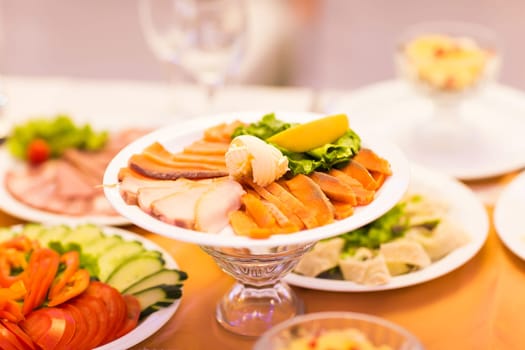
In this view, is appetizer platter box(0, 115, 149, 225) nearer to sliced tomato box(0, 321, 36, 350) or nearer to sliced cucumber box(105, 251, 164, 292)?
sliced cucumber box(105, 251, 164, 292)

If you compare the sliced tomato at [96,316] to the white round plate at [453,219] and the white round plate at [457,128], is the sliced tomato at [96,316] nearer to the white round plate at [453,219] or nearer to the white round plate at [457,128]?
the white round plate at [453,219]

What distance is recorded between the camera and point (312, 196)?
1.21 meters

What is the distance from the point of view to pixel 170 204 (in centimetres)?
119

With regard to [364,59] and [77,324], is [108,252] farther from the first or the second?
[364,59]

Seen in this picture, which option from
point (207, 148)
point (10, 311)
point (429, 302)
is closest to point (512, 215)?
point (429, 302)

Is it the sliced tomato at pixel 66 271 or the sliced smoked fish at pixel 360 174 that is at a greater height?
the sliced smoked fish at pixel 360 174

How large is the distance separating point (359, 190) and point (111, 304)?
1.41ft

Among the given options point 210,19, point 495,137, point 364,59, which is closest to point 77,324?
point 210,19

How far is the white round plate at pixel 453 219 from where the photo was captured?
1.45m

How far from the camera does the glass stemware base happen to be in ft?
4.22

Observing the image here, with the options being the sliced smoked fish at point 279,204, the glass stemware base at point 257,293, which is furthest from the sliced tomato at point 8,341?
the sliced smoked fish at point 279,204

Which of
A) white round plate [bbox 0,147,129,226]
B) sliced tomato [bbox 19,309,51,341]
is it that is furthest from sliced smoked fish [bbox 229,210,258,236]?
white round plate [bbox 0,147,129,226]

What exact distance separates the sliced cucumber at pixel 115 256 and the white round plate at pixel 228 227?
19cm

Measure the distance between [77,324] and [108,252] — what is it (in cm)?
24
